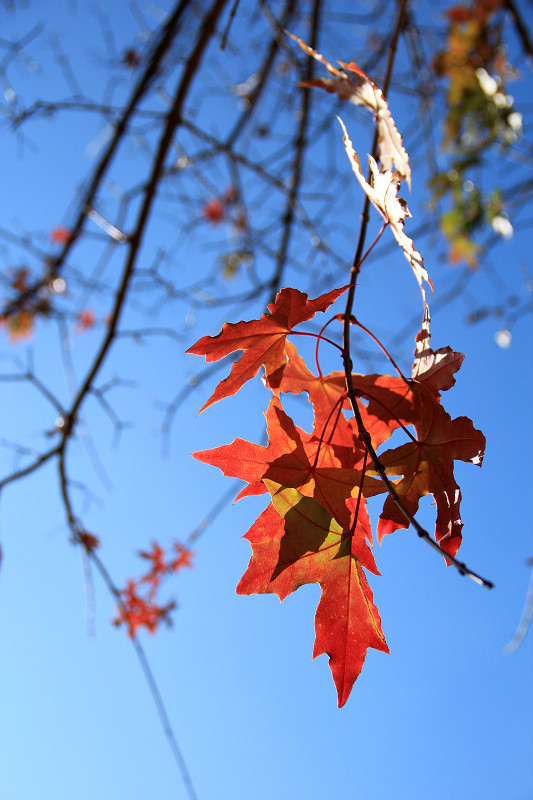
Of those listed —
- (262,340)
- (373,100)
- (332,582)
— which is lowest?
(332,582)

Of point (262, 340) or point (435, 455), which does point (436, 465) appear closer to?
point (435, 455)

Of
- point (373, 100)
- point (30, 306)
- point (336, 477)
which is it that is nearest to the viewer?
point (336, 477)

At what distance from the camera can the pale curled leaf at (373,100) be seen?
2.23 feet

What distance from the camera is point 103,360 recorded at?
1.50 meters

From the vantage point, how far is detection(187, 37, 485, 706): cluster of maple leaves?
57 cm

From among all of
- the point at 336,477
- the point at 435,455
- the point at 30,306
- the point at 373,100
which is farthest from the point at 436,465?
the point at 30,306

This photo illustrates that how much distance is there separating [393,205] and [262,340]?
19 centimetres

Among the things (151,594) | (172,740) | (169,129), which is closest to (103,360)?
(169,129)

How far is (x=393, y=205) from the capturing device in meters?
0.58

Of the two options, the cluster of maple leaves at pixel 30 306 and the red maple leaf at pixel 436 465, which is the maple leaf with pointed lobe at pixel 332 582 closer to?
the red maple leaf at pixel 436 465

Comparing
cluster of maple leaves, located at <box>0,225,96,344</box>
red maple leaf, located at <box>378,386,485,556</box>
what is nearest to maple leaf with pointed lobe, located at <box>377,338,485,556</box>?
red maple leaf, located at <box>378,386,485,556</box>

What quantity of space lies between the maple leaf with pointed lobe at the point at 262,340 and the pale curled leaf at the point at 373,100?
0.65 feet

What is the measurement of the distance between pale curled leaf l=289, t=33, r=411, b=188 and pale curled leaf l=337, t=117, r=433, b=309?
0.22ft

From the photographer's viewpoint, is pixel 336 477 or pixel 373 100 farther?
pixel 373 100
